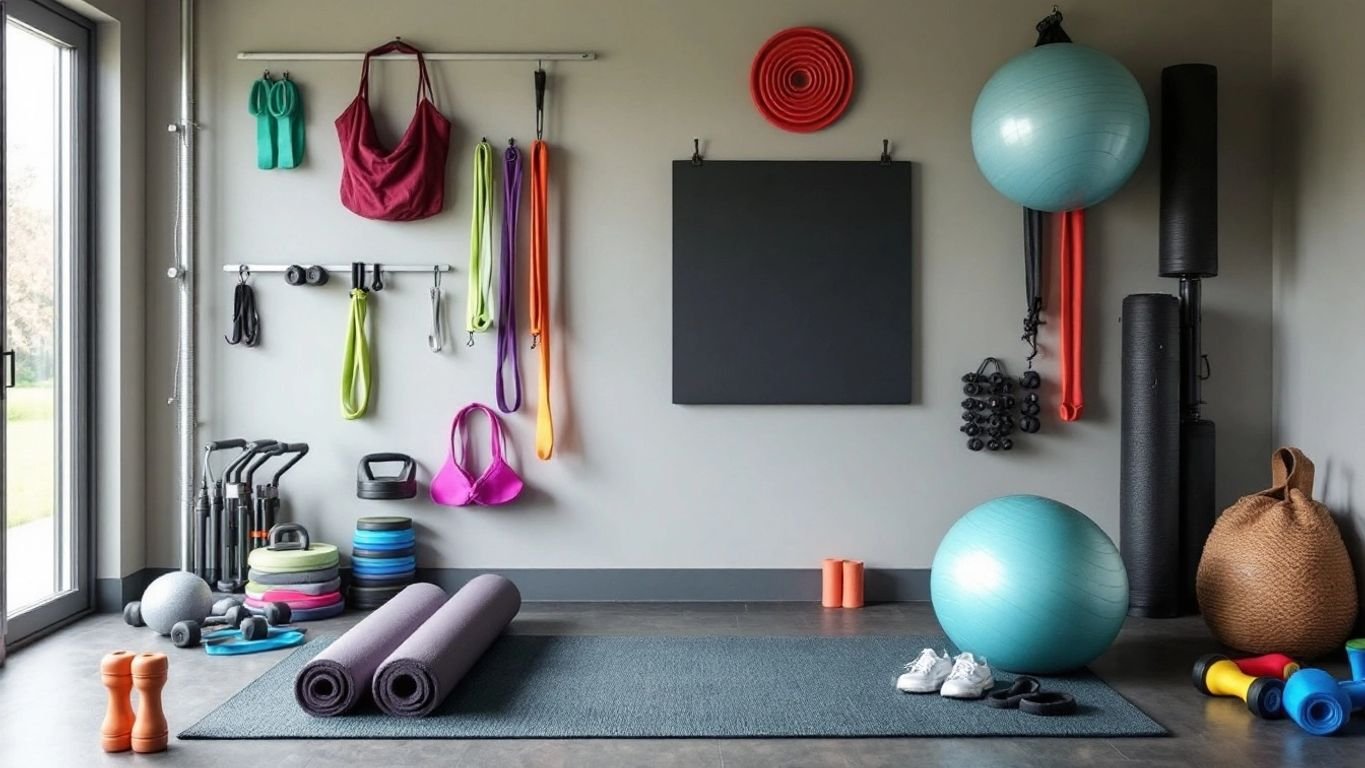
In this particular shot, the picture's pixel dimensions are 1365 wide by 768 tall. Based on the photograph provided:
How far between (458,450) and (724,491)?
4.02ft

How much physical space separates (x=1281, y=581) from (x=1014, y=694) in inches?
49.6

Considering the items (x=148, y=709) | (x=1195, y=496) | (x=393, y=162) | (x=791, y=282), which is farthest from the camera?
(x=791, y=282)

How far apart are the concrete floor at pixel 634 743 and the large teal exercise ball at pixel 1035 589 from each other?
27 centimetres

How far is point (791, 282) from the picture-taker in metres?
5.45

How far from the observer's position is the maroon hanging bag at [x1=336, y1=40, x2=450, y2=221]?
5371mm

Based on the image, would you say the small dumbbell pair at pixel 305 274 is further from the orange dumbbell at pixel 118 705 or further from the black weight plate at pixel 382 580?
the orange dumbbell at pixel 118 705

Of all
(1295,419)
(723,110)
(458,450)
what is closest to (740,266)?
(723,110)

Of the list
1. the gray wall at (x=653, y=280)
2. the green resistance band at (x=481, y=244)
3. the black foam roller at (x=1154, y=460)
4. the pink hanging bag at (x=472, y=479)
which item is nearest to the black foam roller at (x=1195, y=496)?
the black foam roller at (x=1154, y=460)

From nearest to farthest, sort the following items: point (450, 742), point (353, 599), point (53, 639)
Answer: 1. point (450, 742)
2. point (53, 639)
3. point (353, 599)

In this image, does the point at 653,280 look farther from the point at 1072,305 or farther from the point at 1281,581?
the point at 1281,581

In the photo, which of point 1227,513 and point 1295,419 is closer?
point 1227,513

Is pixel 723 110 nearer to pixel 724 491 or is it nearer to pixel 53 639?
Answer: pixel 724 491

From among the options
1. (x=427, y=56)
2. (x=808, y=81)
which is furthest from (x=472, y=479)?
(x=808, y=81)

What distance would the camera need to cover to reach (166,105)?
18.0 feet
